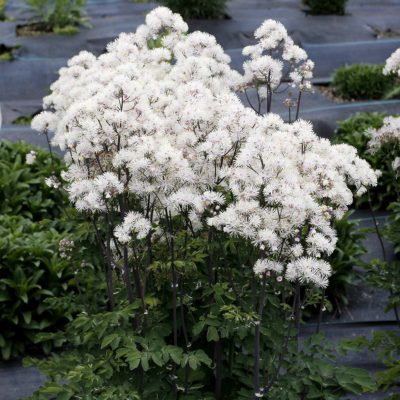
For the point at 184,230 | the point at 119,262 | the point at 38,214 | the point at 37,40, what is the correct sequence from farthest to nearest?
the point at 37,40 < the point at 38,214 < the point at 119,262 < the point at 184,230

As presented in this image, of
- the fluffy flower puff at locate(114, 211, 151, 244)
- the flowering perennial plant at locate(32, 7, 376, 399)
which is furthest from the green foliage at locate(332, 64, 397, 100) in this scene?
the fluffy flower puff at locate(114, 211, 151, 244)

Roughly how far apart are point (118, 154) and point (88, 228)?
0.69 meters

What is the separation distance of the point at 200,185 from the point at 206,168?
7 cm

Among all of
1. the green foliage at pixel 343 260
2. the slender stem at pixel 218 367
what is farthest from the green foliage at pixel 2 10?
the slender stem at pixel 218 367

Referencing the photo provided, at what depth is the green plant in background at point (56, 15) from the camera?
33.3 ft

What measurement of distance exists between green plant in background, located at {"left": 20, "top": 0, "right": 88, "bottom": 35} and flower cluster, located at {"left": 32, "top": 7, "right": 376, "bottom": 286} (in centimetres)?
727

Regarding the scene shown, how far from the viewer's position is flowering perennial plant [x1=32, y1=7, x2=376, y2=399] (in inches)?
102

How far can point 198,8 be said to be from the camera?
34.0ft

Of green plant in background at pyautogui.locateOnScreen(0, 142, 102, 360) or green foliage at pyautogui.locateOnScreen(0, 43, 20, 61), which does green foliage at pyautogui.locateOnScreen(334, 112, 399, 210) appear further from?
green foliage at pyautogui.locateOnScreen(0, 43, 20, 61)

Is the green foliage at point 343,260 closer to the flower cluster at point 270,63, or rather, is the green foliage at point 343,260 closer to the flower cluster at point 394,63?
the flower cluster at point 394,63

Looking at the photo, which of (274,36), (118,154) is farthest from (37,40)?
(118,154)

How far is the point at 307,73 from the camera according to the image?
136 inches

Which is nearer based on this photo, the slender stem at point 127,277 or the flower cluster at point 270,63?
the slender stem at point 127,277

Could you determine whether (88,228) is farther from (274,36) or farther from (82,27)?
(82,27)
